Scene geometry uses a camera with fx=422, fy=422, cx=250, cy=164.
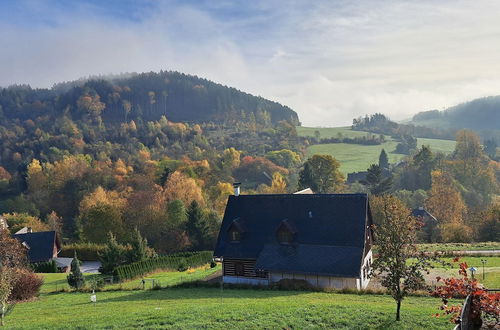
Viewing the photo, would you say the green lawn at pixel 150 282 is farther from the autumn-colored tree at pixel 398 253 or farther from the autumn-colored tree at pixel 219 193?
the autumn-colored tree at pixel 219 193

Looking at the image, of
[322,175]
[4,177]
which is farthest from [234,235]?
[4,177]

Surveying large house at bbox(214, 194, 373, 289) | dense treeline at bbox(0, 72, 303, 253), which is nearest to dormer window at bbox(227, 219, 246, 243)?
large house at bbox(214, 194, 373, 289)

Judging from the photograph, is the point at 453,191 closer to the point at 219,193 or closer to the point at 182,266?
the point at 219,193

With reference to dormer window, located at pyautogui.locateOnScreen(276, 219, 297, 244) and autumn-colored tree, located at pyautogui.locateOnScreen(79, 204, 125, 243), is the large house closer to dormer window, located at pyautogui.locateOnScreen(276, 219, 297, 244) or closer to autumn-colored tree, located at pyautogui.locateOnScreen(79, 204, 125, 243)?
dormer window, located at pyautogui.locateOnScreen(276, 219, 297, 244)

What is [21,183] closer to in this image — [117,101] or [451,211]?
[117,101]

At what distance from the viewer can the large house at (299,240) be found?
29453 millimetres

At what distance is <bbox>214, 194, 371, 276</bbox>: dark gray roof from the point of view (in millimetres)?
30406

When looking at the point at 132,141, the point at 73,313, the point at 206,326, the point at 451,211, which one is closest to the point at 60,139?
the point at 132,141

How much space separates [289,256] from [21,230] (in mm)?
51820

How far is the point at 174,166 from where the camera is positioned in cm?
9756

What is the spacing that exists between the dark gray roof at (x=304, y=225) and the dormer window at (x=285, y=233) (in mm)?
316

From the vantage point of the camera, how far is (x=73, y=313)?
2169cm

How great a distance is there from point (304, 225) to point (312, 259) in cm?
329

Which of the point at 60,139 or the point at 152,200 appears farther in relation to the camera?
the point at 60,139
